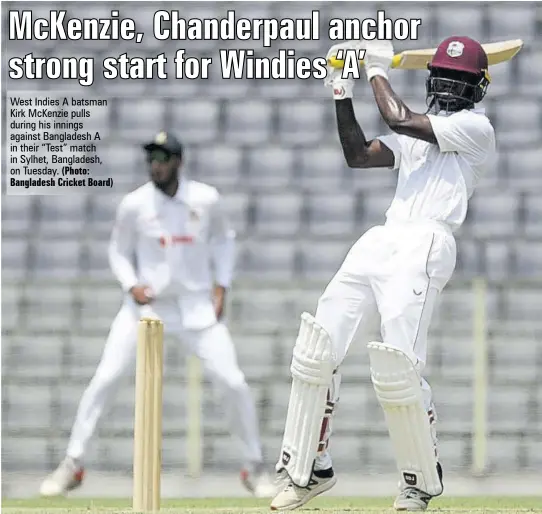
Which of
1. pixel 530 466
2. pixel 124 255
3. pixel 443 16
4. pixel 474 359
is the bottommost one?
pixel 530 466

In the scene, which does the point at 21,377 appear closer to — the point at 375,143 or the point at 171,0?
the point at 171,0

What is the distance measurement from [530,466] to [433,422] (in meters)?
2.90

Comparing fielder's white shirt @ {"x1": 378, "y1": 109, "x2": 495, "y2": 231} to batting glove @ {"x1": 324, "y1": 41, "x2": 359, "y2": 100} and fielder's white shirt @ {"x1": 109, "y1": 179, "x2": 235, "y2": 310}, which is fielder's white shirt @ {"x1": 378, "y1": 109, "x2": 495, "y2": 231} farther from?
fielder's white shirt @ {"x1": 109, "y1": 179, "x2": 235, "y2": 310}

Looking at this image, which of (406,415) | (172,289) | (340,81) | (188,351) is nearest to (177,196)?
(172,289)

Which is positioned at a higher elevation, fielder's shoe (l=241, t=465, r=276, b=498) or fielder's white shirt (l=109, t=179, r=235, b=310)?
fielder's white shirt (l=109, t=179, r=235, b=310)

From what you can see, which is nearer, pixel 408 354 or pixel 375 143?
pixel 408 354

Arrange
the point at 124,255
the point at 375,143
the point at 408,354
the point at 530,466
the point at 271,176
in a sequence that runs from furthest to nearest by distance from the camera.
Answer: the point at 271,176
the point at 530,466
the point at 124,255
the point at 375,143
the point at 408,354

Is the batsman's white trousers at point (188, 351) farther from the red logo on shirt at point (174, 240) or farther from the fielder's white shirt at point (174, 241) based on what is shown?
the red logo on shirt at point (174, 240)

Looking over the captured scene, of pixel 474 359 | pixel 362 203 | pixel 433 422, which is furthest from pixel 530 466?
pixel 433 422

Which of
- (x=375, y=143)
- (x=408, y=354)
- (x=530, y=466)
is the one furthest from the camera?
(x=530, y=466)

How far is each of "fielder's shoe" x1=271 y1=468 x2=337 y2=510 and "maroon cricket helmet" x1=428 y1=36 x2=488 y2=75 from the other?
1329 millimetres

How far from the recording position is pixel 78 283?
26.1ft

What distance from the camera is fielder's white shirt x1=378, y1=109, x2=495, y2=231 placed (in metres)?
4.88

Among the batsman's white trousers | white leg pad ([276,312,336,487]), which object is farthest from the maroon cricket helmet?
the batsman's white trousers
